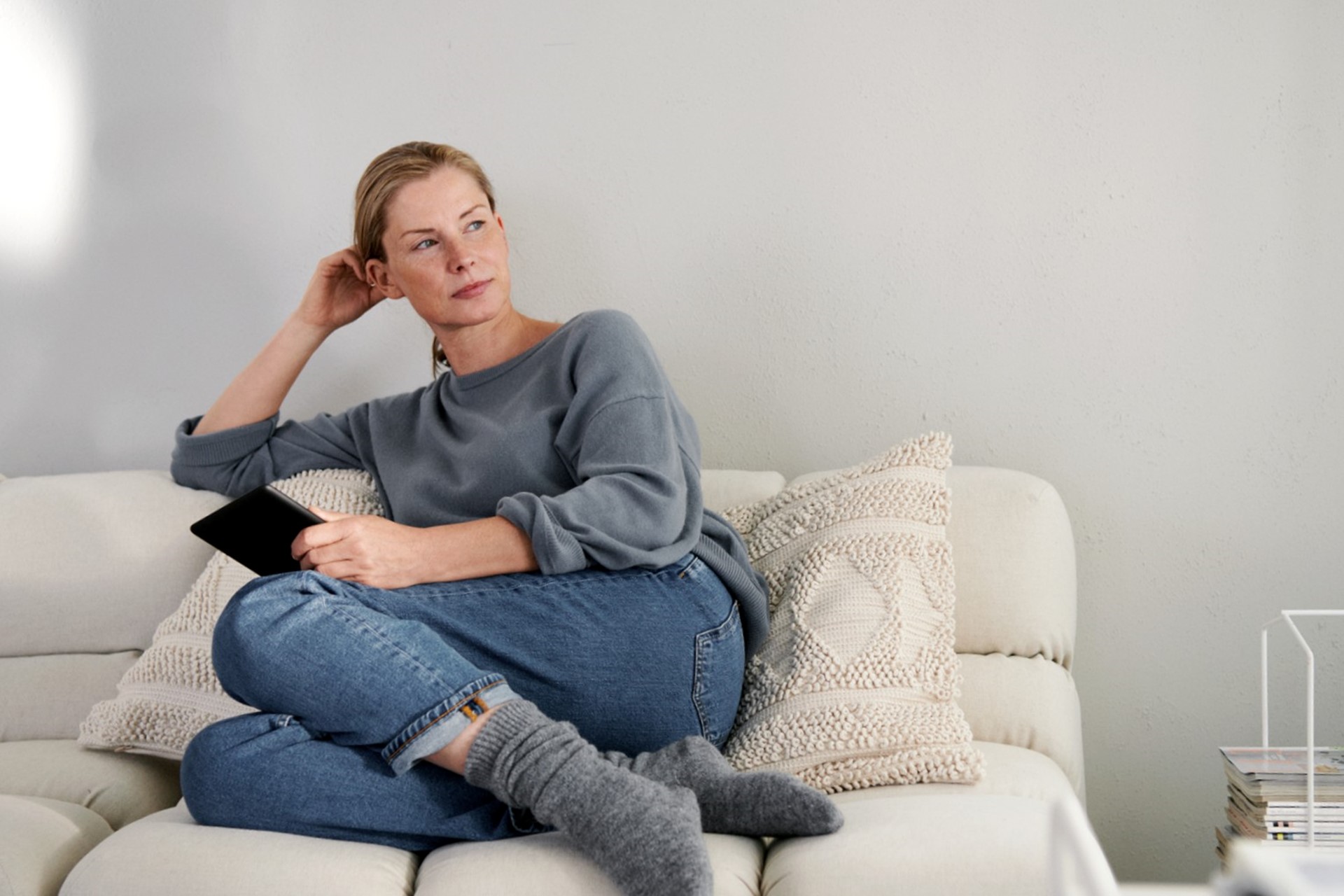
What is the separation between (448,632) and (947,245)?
3.53 ft

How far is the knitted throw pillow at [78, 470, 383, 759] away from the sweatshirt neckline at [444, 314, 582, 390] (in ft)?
1.33

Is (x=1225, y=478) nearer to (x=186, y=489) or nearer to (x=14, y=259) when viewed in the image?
(x=186, y=489)

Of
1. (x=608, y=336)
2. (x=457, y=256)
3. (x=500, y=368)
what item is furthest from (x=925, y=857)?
(x=457, y=256)

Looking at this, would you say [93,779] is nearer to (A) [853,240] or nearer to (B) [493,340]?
(B) [493,340]

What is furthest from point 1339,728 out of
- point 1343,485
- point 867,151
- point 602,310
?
point 602,310

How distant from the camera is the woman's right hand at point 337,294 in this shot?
1906 mm

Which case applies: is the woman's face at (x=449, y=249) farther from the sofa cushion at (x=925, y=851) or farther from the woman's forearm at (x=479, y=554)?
the sofa cushion at (x=925, y=851)

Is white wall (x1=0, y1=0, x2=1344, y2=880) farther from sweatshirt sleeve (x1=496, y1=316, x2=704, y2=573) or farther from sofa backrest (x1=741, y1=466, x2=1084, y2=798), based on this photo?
sweatshirt sleeve (x1=496, y1=316, x2=704, y2=573)

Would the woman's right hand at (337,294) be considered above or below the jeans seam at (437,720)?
above

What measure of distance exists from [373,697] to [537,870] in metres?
0.24

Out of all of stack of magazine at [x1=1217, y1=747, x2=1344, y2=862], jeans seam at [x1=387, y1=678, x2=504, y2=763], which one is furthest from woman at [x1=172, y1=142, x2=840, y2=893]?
stack of magazine at [x1=1217, y1=747, x2=1344, y2=862]

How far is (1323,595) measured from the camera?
1.83 m

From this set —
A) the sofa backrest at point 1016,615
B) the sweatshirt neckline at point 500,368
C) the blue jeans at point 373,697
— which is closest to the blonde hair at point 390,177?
the sweatshirt neckline at point 500,368

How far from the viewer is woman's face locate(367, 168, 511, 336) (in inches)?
66.5
